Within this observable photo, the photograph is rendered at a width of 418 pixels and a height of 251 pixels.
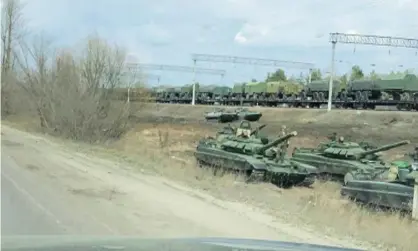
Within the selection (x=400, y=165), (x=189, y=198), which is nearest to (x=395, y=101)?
(x=400, y=165)

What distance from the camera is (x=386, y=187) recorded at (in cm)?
1670

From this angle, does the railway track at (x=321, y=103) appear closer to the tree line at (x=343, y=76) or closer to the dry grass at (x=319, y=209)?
the tree line at (x=343, y=76)

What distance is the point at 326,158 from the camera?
2433 centimetres

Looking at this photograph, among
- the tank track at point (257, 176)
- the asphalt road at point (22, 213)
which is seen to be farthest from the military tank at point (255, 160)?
the asphalt road at point (22, 213)

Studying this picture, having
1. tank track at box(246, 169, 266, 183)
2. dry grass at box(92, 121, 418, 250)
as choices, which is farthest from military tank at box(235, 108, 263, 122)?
tank track at box(246, 169, 266, 183)

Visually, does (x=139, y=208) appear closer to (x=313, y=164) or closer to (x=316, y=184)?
(x=316, y=184)

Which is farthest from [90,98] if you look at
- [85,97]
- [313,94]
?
[313,94]

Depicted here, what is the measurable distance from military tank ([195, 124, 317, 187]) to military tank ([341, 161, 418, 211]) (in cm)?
265

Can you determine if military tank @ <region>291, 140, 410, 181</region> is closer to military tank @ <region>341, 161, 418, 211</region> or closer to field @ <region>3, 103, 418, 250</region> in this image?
field @ <region>3, 103, 418, 250</region>

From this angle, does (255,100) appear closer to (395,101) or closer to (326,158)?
(395,101)

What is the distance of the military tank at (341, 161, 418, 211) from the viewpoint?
15953mm

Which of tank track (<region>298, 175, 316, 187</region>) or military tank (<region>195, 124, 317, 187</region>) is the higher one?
military tank (<region>195, 124, 317, 187</region>)

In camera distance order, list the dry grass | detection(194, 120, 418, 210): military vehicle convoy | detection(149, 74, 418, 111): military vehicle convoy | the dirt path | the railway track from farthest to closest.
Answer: detection(149, 74, 418, 111): military vehicle convoy
the railway track
detection(194, 120, 418, 210): military vehicle convoy
the dry grass
the dirt path

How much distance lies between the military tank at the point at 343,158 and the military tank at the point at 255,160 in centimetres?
104
